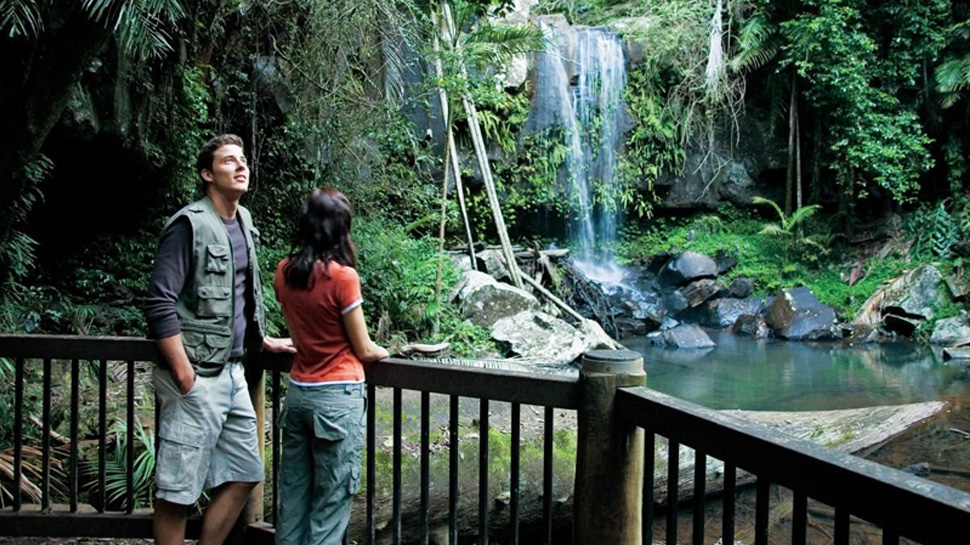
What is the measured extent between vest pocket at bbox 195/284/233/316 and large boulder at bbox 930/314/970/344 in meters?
13.0

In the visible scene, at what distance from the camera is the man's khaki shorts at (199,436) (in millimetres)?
2545

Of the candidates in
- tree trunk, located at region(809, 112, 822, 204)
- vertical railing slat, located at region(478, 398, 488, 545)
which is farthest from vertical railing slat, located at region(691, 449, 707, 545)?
tree trunk, located at region(809, 112, 822, 204)

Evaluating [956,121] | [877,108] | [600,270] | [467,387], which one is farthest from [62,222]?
[956,121]

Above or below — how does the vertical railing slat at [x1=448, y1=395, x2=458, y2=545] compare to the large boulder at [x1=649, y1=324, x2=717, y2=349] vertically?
above

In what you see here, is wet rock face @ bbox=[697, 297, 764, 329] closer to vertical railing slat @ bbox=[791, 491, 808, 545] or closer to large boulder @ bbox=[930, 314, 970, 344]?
large boulder @ bbox=[930, 314, 970, 344]

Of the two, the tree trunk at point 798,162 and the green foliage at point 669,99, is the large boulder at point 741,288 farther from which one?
the green foliage at point 669,99

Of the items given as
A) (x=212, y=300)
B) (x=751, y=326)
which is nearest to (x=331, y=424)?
(x=212, y=300)

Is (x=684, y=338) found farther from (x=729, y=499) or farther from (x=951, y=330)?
(x=729, y=499)

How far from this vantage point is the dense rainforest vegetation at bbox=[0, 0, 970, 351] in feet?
21.3

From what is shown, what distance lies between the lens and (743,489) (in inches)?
224

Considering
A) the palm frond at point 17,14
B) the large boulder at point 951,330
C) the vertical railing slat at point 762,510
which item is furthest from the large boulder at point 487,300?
the vertical railing slat at point 762,510

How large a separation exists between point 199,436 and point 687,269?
13612 millimetres

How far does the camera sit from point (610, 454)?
2.20m

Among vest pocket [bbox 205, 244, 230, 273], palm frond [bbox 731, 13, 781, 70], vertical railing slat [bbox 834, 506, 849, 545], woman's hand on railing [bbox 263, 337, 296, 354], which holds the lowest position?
vertical railing slat [bbox 834, 506, 849, 545]
